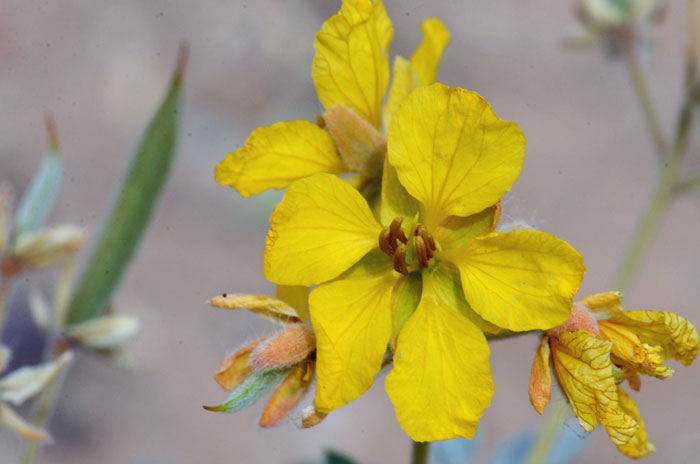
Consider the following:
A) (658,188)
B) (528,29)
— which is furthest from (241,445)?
(528,29)

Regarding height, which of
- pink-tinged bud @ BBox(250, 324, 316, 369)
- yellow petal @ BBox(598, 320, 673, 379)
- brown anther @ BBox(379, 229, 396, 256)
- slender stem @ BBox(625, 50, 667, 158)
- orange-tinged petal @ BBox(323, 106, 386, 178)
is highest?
slender stem @ BBox(625, 50, 667, 158)

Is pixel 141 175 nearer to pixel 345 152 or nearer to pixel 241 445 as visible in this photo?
pixel 345 152

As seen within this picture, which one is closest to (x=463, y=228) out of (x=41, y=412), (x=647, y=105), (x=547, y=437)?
(x=547, y=437)

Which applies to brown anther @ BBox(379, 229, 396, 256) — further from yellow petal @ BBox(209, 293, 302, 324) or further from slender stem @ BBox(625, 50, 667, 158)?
slender stem @ BBox(625, 50, 667, 158)

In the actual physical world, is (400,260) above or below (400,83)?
below

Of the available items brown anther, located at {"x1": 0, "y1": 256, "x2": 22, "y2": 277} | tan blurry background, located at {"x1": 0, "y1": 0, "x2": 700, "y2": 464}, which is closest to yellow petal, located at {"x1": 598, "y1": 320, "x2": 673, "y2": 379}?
brown anther, located at {"x1": 0, "y1": 256, "x2": 22, "y2": 277}

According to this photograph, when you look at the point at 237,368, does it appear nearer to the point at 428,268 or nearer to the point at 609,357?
the point at 428,268

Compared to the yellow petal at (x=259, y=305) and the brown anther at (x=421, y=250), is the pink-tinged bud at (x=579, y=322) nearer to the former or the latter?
the brown anther at (x=421, y=250)
